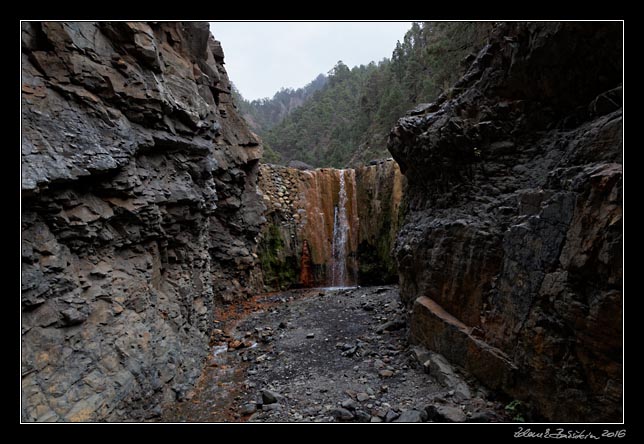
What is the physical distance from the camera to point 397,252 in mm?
8109

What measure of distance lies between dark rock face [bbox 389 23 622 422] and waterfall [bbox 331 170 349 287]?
28.7ft

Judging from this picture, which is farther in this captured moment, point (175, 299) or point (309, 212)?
point (309, 212)

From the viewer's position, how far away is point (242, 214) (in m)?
12.4

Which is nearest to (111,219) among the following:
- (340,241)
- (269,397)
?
(269,397)

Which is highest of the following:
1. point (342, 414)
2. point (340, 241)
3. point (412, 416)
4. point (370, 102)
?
point (370, 102)

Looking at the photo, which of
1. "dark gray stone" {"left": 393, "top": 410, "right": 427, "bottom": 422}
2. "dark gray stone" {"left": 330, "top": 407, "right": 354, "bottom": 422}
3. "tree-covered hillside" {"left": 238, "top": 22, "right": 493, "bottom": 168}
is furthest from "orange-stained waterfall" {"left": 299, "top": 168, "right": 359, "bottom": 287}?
"dark gray stone" {"left": 393, "top": 410, "right": 427, "bottom": 422}

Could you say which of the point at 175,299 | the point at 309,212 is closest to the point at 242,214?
the point at 309,212

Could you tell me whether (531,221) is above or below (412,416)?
above

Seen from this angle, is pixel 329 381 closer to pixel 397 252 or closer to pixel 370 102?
pixel 397 252

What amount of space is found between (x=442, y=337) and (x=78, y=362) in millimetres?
5708

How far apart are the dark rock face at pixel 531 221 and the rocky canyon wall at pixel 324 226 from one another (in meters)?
8.21

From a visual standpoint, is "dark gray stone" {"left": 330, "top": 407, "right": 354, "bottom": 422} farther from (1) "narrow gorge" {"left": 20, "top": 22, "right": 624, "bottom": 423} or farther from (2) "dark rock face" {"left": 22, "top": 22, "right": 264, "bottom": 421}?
(2) "dark rock face" {"left": 22, "top": 22, "right": 264, "bottom": 421}

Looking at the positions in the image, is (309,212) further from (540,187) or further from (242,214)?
(540,187)

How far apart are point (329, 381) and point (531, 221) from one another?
4389mm
